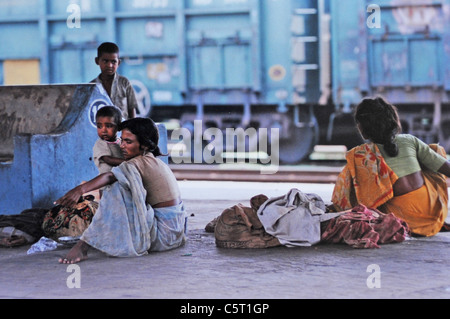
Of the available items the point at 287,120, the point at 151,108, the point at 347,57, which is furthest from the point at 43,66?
the point at 347,57

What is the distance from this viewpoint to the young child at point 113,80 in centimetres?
614

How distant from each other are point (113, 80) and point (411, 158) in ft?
9.27

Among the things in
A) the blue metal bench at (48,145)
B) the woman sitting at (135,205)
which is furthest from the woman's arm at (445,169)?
the blue metal bench at (48,145)

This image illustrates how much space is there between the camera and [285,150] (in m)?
11.6

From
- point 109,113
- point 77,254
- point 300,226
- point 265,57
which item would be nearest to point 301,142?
point 265,57

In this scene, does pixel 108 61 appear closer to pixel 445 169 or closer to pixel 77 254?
pixel 77 254

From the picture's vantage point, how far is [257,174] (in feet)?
35.1

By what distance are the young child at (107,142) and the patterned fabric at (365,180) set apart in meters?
1.63

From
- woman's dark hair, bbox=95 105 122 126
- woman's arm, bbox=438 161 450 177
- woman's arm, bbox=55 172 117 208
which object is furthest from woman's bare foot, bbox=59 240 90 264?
woman's arm, bbox=438 161 450 177

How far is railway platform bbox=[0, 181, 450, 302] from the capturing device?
3551 millimetres

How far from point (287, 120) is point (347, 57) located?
1391 millimetres

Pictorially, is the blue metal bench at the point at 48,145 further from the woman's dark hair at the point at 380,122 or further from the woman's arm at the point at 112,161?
the woman's dark hair at the point at 380,122

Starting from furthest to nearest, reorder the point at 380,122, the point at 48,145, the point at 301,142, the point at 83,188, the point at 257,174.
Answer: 1. the point at 301,142
2. the point at 257,174
3. the point at 48,145
4. the point at 380,122
5. the point at 83,188

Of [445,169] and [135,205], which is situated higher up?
[445,169]
